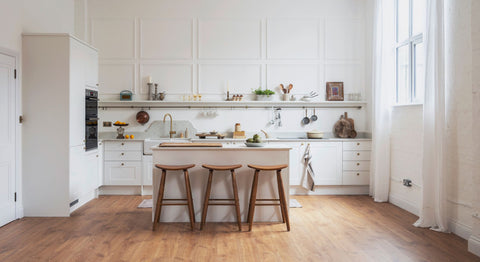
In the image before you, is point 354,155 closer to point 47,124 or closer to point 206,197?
point 206,197

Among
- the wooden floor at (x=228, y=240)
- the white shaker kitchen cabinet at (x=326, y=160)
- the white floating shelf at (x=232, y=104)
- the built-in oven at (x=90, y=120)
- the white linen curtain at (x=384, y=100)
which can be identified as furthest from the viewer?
the white floating shelf at (x=232, y=104)

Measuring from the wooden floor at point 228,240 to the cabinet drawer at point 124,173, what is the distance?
1035 millimetres

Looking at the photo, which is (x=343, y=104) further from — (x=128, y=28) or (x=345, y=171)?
(x=128, y=28)

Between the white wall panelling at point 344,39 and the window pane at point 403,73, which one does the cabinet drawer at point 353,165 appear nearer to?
the window pane at point 403,73

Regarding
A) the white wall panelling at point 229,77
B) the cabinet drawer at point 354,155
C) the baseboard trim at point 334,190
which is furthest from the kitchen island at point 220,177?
the white wall panelling at point 229,77

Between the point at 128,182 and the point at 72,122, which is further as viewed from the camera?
the point at 128,182

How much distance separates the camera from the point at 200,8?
6035mm

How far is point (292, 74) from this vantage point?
240 inches

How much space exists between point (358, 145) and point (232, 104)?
2.38 meters

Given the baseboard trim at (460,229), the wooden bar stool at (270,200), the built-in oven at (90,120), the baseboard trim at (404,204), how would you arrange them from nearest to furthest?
the baseboard trim at (460,229) < the wooden bar stool at (270,200) < the baseboard trim at (404,204) < the built-in oven at (90,120)

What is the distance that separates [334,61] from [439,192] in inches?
126

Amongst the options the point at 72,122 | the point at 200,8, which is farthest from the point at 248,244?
the point at 200,8

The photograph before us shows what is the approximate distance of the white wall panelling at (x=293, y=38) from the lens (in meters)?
6.07

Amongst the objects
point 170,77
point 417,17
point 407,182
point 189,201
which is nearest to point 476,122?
→ point 407,182
